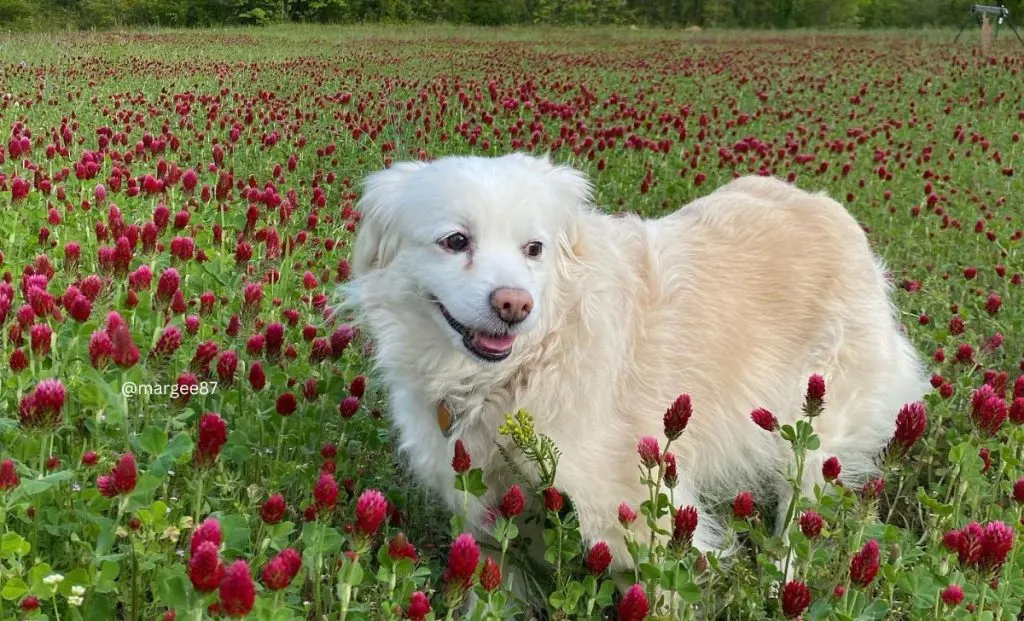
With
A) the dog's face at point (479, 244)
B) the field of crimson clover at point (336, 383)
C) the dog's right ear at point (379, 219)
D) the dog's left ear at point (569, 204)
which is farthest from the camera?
the dog's right ear at point (379, 219)

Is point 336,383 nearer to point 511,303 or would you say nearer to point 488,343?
point 488,343

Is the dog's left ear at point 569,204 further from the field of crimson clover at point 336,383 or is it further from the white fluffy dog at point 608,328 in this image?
the field of crimson clover at point 336,383

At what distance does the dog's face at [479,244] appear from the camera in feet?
9.00

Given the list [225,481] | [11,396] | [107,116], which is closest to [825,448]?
[225,481]

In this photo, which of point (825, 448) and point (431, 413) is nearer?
point (431, 413)

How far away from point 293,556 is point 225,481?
107 cm

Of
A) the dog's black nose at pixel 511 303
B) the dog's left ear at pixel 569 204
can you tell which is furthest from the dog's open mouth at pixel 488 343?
the dog's left ear at pixel 569 204

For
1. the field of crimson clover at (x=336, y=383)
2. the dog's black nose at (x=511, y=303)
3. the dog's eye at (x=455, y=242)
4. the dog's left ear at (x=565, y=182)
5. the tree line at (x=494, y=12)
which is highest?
the tree line at (x=494, y=12)

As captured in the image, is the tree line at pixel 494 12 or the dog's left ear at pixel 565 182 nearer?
the dog's left ear at pixel 565 182

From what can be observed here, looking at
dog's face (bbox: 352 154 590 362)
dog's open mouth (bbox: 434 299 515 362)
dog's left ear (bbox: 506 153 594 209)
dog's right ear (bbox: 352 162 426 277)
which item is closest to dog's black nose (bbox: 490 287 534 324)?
dog's face (bbox: 352 154 590 362)

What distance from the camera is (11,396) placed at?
310cm

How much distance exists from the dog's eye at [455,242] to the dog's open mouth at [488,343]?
31 cm

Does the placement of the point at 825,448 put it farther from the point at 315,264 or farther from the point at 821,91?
the point at 821,91

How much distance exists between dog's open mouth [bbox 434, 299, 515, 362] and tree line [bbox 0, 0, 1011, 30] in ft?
111
